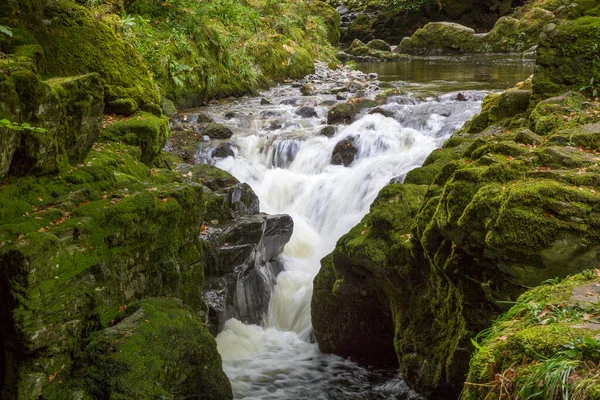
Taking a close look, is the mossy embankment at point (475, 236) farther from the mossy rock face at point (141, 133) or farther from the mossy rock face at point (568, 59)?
the mossy rock face at point (141, 133)

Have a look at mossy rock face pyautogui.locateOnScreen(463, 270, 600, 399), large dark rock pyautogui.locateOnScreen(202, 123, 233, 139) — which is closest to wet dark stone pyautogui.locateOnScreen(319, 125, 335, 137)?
large dark rock pyautogui.locateOnScreen(202, 123, 233, 139)

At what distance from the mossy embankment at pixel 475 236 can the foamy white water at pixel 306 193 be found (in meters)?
0.55

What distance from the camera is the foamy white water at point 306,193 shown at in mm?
6773

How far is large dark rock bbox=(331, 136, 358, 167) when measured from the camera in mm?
11922

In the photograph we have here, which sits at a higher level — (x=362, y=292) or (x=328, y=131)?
(x=328, y=131)

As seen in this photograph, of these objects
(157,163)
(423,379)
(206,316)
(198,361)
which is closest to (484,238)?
(423,379)

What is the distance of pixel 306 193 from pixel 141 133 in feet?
13.2

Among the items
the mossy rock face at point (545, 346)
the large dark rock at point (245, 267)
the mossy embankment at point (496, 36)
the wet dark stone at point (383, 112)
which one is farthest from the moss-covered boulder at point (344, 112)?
the mossy embankment at point (496, 36)

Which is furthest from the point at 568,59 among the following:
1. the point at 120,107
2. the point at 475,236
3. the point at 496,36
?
the point at 496,36

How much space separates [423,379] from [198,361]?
241 cm

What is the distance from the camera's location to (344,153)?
12.0 m

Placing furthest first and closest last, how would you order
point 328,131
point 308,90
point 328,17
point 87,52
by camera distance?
point 328,17, point 308,90, point 328,131, point 87,52

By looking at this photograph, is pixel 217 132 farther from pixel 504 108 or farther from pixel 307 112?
pixel 504 108

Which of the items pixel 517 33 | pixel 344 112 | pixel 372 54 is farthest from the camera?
pixel 372 54
